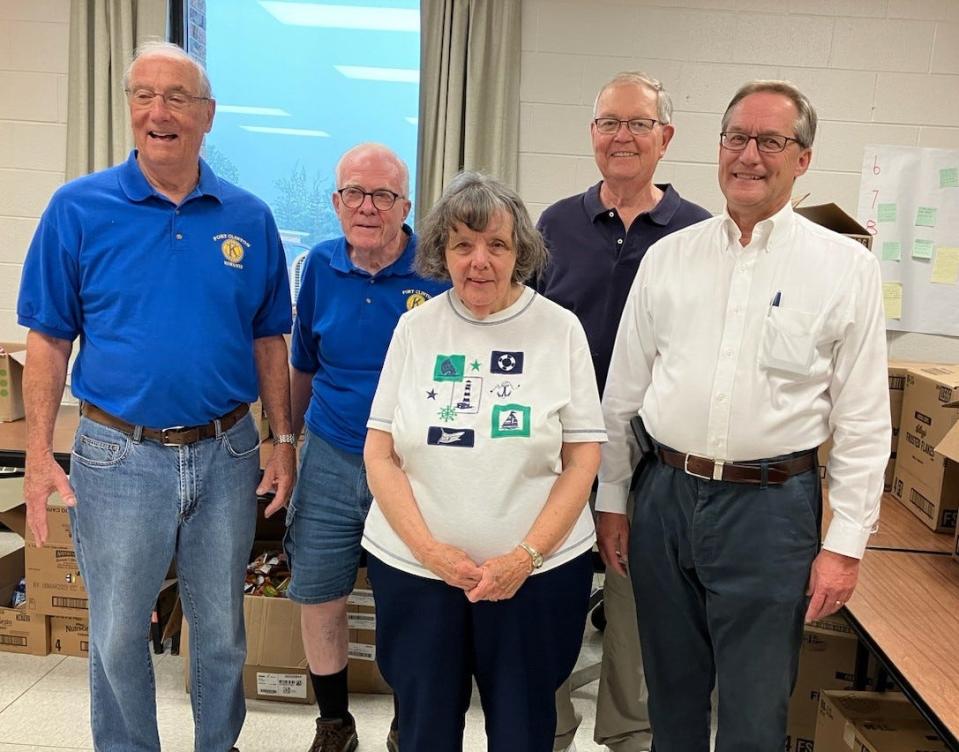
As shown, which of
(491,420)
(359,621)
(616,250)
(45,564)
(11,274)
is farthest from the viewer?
(11,274)

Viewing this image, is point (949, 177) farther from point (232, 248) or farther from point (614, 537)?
point (232, 248)

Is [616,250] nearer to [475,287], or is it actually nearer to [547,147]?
[475,287]

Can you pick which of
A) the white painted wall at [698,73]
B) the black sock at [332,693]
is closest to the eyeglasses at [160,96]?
the black sock at [332,693]

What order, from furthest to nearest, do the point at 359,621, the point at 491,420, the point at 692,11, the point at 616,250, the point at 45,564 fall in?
the point at 692,11 → the point at 45,564 → the point at 359,621 → the point at 616,250 → the point at 491,420

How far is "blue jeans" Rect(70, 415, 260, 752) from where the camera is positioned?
1.65 m

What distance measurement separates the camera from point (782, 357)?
1.41 metres

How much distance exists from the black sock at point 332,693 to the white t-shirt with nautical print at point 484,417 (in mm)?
780

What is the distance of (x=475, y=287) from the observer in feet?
4.97

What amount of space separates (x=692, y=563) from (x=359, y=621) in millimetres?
1359

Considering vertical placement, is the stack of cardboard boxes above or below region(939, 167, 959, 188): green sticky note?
below

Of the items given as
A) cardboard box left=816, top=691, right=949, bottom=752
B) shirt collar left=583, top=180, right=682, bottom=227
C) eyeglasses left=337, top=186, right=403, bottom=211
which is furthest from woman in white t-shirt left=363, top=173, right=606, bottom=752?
cardboard box left=816, top=691, right=949, bottom=752

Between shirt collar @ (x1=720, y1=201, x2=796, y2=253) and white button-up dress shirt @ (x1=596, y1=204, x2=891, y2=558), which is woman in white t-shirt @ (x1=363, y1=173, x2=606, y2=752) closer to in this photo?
white button-up dress shirt @ (x1=596, y1=204, x2=891, y2=558)

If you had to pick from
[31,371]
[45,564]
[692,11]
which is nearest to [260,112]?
[692,11]

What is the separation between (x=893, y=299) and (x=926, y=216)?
419mm
